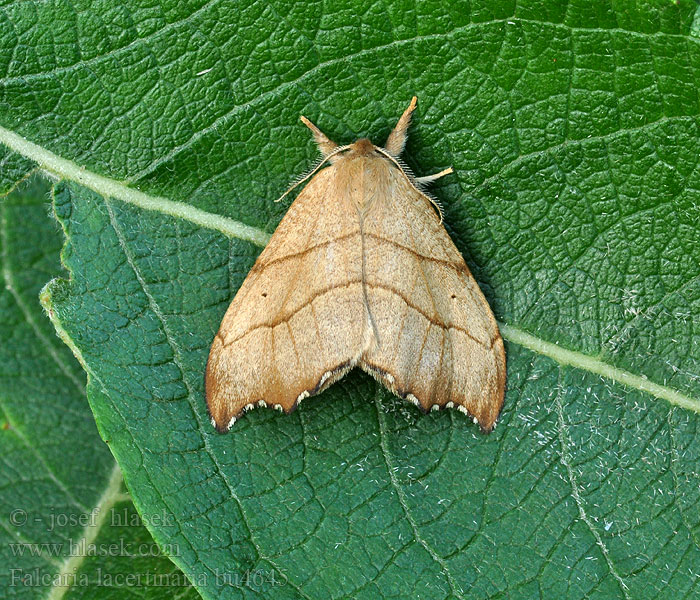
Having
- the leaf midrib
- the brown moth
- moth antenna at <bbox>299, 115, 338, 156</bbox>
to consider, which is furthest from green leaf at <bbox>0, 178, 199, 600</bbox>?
moth antenna at <bbox>299, 115, 338, 156</bbox>

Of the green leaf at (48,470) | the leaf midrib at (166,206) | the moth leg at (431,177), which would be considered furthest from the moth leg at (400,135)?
the green leaf at (48,470)

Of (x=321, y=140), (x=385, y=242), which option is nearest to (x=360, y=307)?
(x=385, y=242)

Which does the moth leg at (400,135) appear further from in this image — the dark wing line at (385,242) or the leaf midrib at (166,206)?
the leaf midrib at (166,206)

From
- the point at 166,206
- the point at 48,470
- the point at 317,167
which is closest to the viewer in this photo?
the point at 166,206

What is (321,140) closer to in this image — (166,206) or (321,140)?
(321,140)

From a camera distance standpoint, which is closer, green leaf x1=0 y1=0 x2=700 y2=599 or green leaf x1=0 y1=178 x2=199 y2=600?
green leaf x1=0 y1=0 x2=700 y2=599

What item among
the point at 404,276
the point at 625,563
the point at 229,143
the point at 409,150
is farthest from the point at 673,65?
the point at 625,563

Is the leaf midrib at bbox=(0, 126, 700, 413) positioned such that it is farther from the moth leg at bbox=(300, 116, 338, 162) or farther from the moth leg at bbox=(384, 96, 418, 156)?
the moth leg at bbox=(384, 96, 418, 156)
